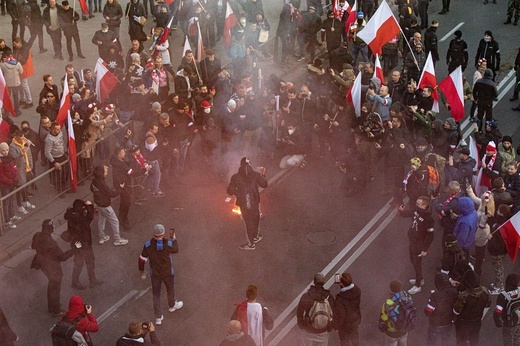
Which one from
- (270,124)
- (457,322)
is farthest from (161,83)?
(457,322)

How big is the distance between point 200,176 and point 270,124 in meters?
1.88

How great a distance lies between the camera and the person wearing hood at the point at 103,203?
15156mm

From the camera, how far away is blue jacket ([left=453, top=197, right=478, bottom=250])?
551 inches

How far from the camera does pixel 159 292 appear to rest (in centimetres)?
1358

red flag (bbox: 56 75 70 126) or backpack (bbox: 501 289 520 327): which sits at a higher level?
red flag (bbox: 56 75 70 126)

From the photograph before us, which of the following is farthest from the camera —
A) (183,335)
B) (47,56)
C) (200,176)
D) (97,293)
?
(47,56)

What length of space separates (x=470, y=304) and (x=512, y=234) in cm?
207

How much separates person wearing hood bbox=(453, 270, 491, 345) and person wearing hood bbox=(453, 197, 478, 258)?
1.73 m

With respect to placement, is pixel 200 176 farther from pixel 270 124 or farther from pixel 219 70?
pixel 219 70

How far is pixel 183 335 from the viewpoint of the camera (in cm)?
1363

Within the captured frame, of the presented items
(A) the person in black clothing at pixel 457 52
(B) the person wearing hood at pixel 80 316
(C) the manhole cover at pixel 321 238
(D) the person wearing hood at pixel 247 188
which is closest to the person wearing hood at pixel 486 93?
(A) the person in black clothing at pixel 457 52

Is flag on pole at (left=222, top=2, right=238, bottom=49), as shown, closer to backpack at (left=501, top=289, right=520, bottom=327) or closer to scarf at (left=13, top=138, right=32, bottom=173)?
scarf at (left=13, top=138, right=32, bottom=173)

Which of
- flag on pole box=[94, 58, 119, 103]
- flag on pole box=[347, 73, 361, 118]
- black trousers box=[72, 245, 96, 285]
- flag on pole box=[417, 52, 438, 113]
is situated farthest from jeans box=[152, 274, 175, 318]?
flag on pole box=[417, 52, 438, 113]

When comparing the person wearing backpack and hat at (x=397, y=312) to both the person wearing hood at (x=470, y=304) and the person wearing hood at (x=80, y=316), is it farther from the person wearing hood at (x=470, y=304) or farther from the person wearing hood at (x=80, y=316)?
the person wearing hood at (x=80, y=316)
